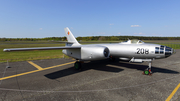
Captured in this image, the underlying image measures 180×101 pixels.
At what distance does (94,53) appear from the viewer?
8586 mm

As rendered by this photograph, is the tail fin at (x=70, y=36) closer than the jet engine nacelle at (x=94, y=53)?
No

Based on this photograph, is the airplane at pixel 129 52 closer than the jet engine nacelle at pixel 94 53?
Yes

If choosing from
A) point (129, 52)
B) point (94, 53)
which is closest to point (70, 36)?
point (94, 53)

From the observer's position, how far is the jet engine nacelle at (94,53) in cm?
830

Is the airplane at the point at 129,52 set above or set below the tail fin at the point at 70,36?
below

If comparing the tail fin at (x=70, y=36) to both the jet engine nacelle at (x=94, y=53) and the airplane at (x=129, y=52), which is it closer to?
the airplane at (x=129, y=52)

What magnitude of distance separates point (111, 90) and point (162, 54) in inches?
205

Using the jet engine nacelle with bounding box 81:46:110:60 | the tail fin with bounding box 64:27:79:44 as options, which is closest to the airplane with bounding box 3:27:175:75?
the jet engine nacelle with bounding box 81:46:110:60

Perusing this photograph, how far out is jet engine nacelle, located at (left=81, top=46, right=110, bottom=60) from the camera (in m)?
8.30

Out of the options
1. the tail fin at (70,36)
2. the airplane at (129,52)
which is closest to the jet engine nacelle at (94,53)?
the airplane at (129,52)

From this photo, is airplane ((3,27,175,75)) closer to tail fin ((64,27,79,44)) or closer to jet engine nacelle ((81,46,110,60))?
jet engine nacelle ((81,46,110,60))

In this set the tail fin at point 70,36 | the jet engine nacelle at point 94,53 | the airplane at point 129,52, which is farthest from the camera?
the tail fin at point 70,36

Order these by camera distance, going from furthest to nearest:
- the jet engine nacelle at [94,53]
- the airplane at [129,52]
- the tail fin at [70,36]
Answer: the tail fin at [70,36]
the jet engine nacelle at [94,53]
the airplane at [129,52]

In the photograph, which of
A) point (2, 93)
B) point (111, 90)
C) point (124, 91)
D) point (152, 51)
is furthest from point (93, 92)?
point (152, 51)
